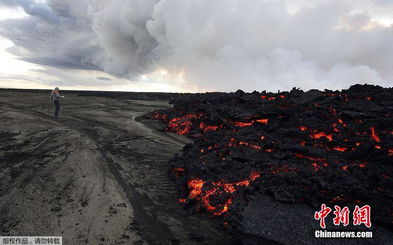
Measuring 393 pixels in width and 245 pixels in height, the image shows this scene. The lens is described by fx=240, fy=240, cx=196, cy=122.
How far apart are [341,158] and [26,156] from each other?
1123 cm

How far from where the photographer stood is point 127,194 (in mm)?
7016

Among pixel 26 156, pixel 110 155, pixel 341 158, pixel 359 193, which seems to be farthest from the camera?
pixel 110 155

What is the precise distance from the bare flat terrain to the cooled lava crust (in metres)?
0.75

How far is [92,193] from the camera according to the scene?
6.81m

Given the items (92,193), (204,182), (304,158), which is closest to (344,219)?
(304,158)

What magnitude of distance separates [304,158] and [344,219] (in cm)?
257

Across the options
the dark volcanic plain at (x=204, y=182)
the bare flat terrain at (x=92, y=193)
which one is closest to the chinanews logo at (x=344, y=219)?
the dark volcanic plain at (x=204, y=182)

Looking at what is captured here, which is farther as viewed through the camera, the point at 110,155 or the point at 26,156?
the point at 110,155

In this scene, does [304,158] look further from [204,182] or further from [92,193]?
[92,193]

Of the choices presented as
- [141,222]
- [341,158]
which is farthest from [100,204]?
[341,158]

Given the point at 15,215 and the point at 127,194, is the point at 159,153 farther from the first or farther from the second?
the point at 15,215

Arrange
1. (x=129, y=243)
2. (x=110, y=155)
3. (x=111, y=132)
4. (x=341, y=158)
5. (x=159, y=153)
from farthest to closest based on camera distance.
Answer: (x=111, y=132), (x=159, y=153), (x=110, y=155), (x=341, y=158), (x=129, y=243)

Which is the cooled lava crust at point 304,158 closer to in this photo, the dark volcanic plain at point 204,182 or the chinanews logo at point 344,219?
the dark volcanic plain at point 204,182

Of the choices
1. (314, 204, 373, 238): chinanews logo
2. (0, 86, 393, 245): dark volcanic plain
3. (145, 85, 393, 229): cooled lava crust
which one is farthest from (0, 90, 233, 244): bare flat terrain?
(314, 204, 373, 238): chinanews logo
